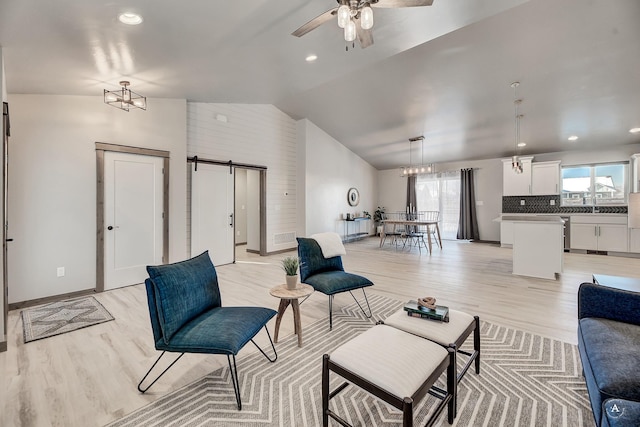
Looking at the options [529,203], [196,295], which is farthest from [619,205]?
[196,295]

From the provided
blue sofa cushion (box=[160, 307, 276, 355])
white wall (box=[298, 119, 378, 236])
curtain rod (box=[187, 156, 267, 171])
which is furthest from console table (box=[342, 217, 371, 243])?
blue sofa cushion (box=[160, 307, 276, 355])

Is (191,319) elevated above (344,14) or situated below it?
below

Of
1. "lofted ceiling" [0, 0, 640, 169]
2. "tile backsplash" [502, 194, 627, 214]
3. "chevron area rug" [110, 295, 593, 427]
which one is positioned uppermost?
"lofted ceiling" [0, 0, 640, 169]

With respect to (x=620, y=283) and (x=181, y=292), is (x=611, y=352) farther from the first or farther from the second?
(x=181, y=292)

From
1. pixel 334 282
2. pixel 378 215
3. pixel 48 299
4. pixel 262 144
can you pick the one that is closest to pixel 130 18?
pixel 334 282

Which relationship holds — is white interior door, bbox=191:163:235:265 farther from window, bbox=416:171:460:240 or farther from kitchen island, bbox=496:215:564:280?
window, bbox=416:171:460:240

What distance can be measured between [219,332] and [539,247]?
16.2 feet

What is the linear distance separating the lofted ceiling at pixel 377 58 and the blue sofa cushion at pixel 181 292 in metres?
2.12

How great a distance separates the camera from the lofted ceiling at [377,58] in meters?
2.53

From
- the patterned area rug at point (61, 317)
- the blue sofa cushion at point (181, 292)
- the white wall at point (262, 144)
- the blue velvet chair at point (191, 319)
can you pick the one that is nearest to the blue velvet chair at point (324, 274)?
the blue velvet chair at point (191, 319)

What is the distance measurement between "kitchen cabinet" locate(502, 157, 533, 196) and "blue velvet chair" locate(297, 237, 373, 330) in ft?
20.4

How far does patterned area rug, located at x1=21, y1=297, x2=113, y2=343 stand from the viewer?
272 cm

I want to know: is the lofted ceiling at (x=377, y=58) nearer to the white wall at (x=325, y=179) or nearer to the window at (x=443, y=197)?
the white wall at (x=325, y=179)

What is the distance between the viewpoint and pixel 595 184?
6.61 m
